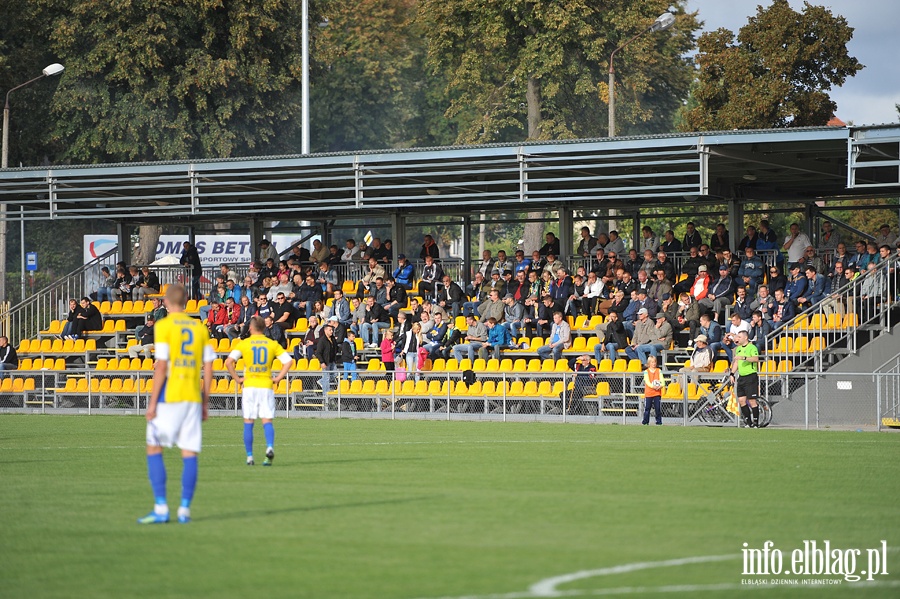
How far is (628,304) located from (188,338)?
19355mm

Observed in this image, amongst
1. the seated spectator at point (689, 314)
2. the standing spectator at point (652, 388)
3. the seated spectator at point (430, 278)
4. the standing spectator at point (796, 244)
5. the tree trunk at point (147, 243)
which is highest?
the tree trunk at point (147, 243)

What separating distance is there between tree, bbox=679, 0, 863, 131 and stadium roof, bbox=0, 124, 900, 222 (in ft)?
24.5

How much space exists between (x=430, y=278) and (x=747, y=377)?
11.4 m

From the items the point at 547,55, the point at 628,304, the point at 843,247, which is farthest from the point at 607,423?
the point at 547,55

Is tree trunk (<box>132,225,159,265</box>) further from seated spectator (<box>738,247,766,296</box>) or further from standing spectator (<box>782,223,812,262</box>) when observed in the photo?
standing spectator (<box>782,223,812,262</box>)

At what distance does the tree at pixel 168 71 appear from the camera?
48.8 metres

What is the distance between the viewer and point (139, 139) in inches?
1998

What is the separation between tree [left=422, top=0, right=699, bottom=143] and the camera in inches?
1988

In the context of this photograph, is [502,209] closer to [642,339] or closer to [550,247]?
[550,247]

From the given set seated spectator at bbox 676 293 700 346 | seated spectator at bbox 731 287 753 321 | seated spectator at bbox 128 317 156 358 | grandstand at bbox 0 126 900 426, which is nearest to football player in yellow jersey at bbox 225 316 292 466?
grandstand at bbox 0 126 900 426

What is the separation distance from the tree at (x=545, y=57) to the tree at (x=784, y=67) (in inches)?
278

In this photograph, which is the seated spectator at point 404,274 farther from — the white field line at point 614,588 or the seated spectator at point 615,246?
the white field line at point 614,588

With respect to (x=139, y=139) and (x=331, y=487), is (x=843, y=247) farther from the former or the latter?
(x=139, y=139)

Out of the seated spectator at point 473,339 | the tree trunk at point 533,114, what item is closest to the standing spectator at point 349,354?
the seated spectator at point 473,339
